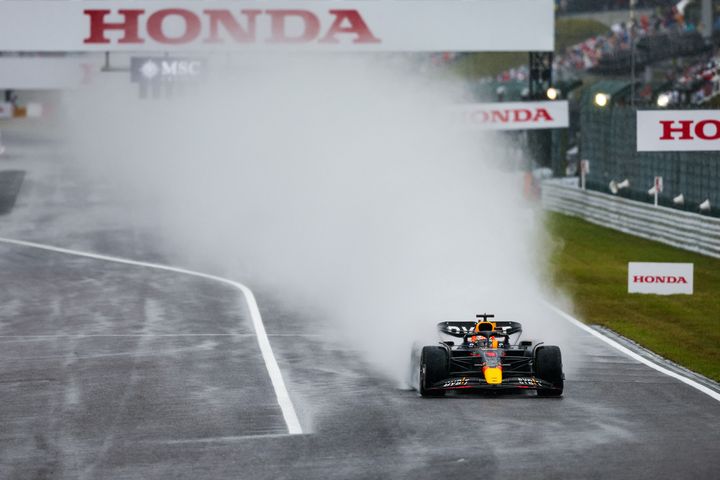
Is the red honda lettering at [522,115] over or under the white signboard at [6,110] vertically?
under

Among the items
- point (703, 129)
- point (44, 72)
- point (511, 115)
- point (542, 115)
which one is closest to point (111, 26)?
point (511, 115)

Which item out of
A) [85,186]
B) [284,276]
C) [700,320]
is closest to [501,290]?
[700,320]

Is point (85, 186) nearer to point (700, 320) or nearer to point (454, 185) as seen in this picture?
point (454, 185)

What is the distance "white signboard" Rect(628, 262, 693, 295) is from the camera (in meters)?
30.0

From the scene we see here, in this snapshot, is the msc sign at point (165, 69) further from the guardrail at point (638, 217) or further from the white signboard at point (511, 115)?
the guardrail at point (638, 217)

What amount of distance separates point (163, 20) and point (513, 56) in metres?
51.7

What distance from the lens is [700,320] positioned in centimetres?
2716

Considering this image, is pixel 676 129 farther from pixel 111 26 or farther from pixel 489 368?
pixel 111 26

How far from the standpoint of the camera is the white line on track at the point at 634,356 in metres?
18.8

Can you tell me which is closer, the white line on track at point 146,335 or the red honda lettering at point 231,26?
the white line on track at point 146,335

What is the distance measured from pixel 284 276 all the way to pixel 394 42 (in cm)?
748

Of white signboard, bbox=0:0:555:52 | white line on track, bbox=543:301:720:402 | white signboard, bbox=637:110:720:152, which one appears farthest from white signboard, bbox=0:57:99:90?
white line on track, bbox=543:301:720:402

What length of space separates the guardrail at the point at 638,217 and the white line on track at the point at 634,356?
9076 mm

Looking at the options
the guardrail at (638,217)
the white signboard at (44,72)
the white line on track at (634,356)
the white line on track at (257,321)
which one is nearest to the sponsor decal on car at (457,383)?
the white line on track at (257,321)
